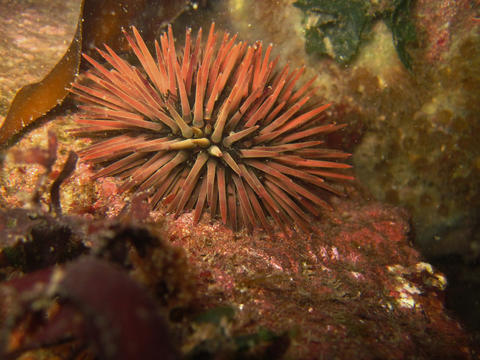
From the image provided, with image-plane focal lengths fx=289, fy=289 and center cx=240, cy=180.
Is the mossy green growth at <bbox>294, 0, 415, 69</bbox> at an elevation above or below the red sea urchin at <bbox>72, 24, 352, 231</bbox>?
above

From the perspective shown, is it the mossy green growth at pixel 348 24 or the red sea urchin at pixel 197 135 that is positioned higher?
the mossy green growth at pixel 348 24

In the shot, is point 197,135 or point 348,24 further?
point 348,24

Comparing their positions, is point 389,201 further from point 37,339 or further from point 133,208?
point 37,339

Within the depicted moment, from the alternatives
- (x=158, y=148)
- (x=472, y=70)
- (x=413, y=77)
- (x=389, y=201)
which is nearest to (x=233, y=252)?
(x=158, y=148)

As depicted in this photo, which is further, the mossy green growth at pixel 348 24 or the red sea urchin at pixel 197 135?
the mossy green growth at pixel 348 24
